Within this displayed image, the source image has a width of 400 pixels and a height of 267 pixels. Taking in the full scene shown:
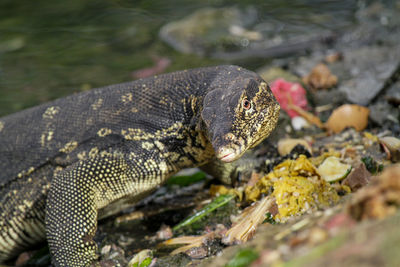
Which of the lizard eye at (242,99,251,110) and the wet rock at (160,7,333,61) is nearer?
the lizard eye at (242,99,251,110)

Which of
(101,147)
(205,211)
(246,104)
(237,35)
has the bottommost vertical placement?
(205,211)

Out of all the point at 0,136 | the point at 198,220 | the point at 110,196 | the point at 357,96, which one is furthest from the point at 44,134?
the point at 357,96

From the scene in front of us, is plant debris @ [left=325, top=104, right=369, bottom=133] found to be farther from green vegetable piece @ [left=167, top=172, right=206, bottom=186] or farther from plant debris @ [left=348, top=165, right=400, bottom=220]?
plant debris @ [left=348, top=165, right=400, bottom=220]

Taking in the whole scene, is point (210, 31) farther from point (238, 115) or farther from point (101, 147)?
point (238, 115)

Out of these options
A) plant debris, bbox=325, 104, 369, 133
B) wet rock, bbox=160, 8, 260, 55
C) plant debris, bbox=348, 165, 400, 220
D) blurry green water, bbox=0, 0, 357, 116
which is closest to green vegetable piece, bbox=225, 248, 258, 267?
plant debris, bbox=348, 165, 400, 220

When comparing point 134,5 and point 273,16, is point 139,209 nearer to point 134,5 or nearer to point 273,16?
point 273,16

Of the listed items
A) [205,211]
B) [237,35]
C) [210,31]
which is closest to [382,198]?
[205,211]
